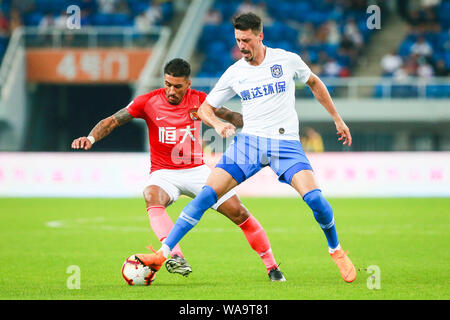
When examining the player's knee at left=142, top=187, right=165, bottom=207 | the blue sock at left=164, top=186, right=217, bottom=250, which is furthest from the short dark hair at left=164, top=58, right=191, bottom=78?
the blue sock at left=164, top=186, right=217, bottom=250

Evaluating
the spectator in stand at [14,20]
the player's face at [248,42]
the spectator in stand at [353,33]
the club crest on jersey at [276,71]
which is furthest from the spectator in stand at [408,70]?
the player's face at [248,42]

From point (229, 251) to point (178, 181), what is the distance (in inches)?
102

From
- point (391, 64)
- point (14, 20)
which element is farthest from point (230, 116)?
point (14, 20)

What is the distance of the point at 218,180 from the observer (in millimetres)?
7434

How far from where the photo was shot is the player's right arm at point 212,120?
23.3 feet

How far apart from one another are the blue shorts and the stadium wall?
40.7 feet

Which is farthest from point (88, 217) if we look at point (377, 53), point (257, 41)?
point (377, 53)

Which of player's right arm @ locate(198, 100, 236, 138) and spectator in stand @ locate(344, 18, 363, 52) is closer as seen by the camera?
player's right arm @ locate(198, 100, 236, 138)

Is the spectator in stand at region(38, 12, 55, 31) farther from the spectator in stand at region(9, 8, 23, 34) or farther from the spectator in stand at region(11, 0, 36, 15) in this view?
the spectator in stand at region(11, 0, 36, 15)

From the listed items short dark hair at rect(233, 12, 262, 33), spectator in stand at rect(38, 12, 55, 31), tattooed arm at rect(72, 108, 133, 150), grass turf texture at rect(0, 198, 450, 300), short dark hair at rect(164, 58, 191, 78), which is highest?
spectator in stand at rect(38, 12, 55, 31)

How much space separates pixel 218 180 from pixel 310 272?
169 cm

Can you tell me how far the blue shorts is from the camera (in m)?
7.49

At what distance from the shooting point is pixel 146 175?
20.5 meters

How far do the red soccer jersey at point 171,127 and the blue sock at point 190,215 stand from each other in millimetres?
1070
